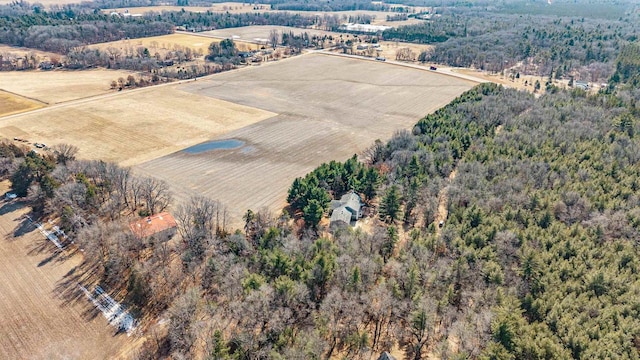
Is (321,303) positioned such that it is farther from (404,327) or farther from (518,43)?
(518,43)

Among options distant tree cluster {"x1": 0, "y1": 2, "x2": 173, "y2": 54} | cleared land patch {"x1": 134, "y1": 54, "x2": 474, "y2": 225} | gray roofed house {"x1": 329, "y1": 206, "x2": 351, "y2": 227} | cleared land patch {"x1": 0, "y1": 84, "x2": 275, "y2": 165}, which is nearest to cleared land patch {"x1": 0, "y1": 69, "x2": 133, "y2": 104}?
Answer: cleared land patch {"x1": 0, "y1": 84, "x2": 275, "y2": 165}

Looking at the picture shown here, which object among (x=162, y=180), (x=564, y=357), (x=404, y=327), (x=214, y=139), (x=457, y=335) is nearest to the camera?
(x=564, y=357)

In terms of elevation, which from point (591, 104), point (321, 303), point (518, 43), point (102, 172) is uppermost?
point (518, 43)

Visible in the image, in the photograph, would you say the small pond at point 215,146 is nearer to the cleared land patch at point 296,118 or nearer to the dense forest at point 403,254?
the cleared land patch at point 296,118

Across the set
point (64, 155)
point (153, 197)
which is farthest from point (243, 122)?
point (153, 197)

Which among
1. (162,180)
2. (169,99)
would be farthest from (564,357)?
(169,99)

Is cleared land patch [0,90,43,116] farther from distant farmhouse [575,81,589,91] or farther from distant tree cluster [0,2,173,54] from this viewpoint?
distant farmhouse [575,81,589,91]

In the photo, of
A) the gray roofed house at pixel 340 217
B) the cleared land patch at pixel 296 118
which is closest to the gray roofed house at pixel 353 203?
the gray roofed house at pixel 340 217
